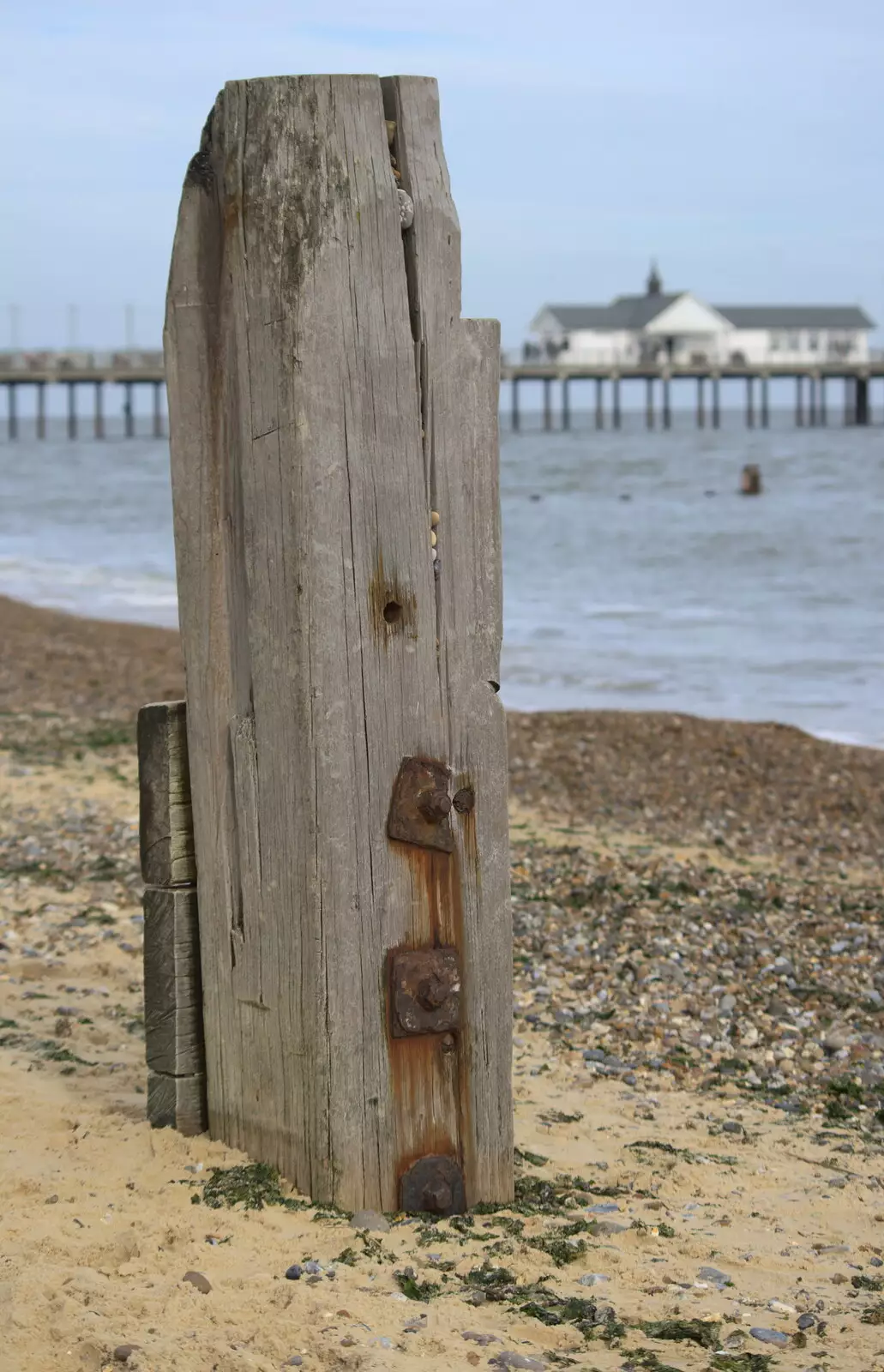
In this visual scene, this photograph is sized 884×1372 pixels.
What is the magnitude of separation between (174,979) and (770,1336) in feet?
4.71

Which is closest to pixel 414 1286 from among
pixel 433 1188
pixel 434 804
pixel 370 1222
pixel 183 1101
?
pixel 370 1222

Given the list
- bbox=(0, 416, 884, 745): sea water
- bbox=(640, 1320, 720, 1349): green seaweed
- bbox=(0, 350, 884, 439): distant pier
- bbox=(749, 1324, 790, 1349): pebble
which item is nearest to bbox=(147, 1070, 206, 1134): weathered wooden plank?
bbox=(640, 1320, 720, 1349): green seaweed

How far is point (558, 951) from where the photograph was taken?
579 centimetres

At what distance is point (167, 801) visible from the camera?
345 cm

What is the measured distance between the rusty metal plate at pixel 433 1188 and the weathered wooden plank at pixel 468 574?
38 mm

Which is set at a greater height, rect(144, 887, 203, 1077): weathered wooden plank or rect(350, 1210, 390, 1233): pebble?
rect(144, 887, 203, 1077): weathered wooden plank

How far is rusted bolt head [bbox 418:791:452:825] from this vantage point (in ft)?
10.4

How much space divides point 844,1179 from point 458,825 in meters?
1.42

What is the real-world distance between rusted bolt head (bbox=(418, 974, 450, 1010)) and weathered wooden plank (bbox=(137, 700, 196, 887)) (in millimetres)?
606

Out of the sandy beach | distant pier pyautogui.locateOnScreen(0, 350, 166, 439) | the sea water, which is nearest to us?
the sandy beach

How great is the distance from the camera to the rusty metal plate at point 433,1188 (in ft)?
10.6

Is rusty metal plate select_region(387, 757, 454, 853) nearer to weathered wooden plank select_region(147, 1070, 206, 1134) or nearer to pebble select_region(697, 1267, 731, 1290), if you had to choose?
weathered wooden plank select_region(147, 1070, 206, 1134)

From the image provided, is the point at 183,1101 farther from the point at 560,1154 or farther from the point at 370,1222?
the point at 560,1154

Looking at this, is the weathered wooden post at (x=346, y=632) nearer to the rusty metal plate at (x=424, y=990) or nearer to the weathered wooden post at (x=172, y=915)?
the rusty metal plate at (x=424, y=990)
